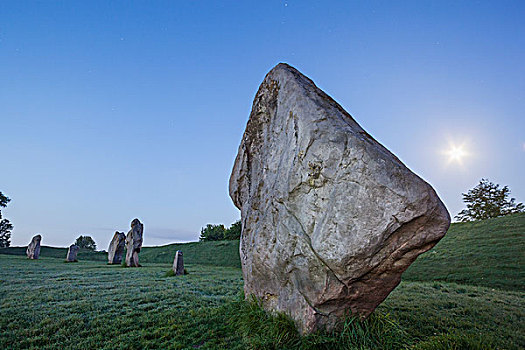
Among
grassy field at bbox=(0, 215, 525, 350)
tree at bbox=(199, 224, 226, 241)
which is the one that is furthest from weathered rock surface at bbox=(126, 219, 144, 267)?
tree at bbox=(199, 224, 226, 241)

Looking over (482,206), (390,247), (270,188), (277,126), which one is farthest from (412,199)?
(482,206)

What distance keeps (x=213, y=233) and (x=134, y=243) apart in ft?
68.9

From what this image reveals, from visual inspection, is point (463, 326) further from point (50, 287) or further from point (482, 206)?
point (482, 206)

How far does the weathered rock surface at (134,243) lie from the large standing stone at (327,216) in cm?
1748

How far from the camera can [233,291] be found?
1001cm

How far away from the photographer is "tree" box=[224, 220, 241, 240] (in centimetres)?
3807

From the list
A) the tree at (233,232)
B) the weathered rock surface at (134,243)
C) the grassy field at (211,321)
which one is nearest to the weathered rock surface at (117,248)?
the weathered rock surface at (134,243)

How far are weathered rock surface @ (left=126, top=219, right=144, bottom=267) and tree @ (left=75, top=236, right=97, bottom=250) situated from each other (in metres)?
41.3

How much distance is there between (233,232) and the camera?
38719 mm

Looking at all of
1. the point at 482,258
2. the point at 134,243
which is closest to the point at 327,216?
the point at 482,258

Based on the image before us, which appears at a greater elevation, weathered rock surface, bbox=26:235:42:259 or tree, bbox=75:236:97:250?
tree, bbox=75:236:97:250

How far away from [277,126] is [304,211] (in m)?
1.94

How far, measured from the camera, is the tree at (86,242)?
2188 inches

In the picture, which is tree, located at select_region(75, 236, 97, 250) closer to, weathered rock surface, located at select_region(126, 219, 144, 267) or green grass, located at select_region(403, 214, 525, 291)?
weathered rock surface, located at select_region(126, 219, 144, 267)
